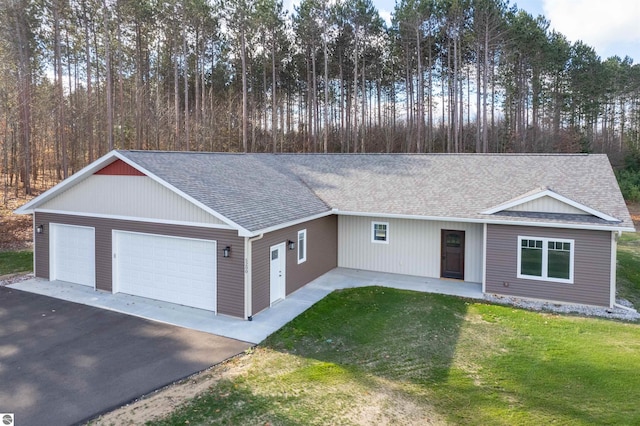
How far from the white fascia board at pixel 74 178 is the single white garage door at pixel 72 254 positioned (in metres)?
0.86

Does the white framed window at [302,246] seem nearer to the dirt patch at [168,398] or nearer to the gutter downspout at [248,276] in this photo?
the gutter downspout at [248,276]

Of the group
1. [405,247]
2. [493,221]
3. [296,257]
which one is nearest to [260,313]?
[296,257]

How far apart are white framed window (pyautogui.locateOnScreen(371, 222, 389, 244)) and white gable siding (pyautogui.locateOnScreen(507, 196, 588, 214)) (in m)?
4.01

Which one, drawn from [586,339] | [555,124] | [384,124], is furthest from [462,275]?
[555,124]

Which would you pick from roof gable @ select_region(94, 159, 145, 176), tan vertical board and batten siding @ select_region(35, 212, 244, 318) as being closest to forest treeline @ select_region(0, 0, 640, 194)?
tan vertical board and batten siding @ select_region(35, 212, 244, 318)

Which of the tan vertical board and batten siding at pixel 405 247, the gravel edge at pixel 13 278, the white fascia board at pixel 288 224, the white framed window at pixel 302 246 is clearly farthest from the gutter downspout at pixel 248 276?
the gravel edge at pixel 13 278

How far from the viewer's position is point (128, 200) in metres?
11.3

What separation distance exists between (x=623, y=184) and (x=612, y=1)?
23.6 meters

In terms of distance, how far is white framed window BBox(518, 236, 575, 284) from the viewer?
11.1m

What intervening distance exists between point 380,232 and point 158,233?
7.17 meters

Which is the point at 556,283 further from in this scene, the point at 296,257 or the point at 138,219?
the point at 138,219

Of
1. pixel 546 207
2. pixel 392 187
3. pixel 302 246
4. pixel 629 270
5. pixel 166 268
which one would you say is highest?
pixel 392 187

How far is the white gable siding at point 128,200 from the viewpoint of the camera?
10438mm

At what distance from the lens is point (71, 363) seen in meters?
7.65
